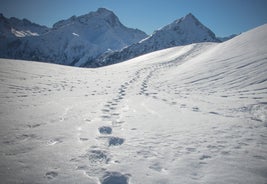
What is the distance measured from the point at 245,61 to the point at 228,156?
31.0 feet

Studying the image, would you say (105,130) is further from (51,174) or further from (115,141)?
(51,174)

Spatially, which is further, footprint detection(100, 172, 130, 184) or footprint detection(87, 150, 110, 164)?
footprint detection(87, 150, 110, 164)

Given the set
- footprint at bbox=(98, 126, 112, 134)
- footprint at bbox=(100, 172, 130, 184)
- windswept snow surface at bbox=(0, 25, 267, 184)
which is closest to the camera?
footprint at bbox=(100, 172, 130, 184)

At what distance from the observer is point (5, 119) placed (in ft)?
15.5

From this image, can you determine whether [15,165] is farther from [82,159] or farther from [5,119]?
[5,119]

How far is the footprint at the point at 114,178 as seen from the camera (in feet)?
8.68

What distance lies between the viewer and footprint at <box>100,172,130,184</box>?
264 cm

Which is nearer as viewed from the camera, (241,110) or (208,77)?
(241,110)

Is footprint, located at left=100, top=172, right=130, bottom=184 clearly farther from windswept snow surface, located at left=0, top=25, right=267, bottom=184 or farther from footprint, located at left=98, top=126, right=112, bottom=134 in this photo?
footprint, located at left=98, top=126, right=112, bottom=134

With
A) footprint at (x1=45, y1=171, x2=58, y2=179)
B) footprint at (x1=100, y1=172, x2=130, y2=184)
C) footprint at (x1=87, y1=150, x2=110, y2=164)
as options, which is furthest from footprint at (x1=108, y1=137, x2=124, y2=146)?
footprint at (x1=45, y1=171, x2=58, y2=179)

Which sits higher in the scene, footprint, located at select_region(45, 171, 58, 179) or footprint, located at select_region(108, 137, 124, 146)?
footprint, located at select_region(108, 137, 124, 146)

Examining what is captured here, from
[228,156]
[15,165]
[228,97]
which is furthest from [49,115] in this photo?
[228,97]

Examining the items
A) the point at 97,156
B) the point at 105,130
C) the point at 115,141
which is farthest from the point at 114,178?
the point at 105,130

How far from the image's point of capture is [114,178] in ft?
8.87
